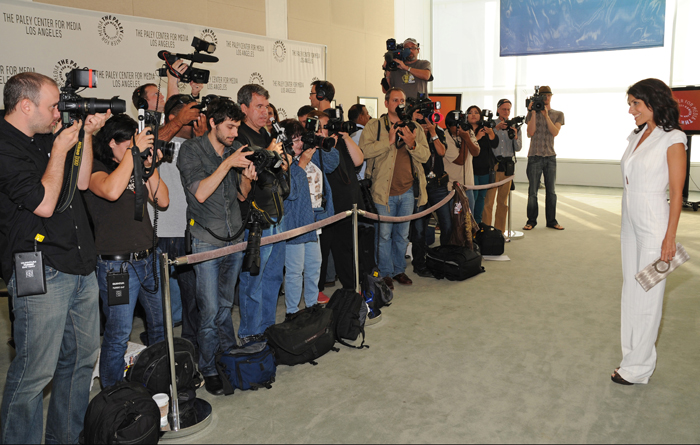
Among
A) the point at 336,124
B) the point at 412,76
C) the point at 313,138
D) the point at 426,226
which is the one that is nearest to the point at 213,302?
the point at 313,138

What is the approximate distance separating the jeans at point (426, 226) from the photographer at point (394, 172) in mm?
331

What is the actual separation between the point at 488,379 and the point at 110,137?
253cm

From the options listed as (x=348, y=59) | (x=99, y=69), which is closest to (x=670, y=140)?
(x=99, y=69)

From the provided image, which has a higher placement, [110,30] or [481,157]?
Answer: [110,30]

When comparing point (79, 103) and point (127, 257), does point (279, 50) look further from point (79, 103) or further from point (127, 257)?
point (79, 103)

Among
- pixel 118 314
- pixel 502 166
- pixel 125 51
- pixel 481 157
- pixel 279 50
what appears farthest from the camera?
pixel 279 50

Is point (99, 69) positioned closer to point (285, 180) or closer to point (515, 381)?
point (285, 180)

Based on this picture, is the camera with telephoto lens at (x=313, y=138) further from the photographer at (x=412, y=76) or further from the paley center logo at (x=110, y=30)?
the paley center logo at (x=110, y=30)

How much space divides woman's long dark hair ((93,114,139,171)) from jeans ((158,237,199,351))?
889mm

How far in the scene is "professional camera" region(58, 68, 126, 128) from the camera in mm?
2188

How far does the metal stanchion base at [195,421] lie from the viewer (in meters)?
2.73

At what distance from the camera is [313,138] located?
378cm

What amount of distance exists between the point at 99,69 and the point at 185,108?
2758mm

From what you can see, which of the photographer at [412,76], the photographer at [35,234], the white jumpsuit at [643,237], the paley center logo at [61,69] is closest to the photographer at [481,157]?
the photographer at [412,76]
